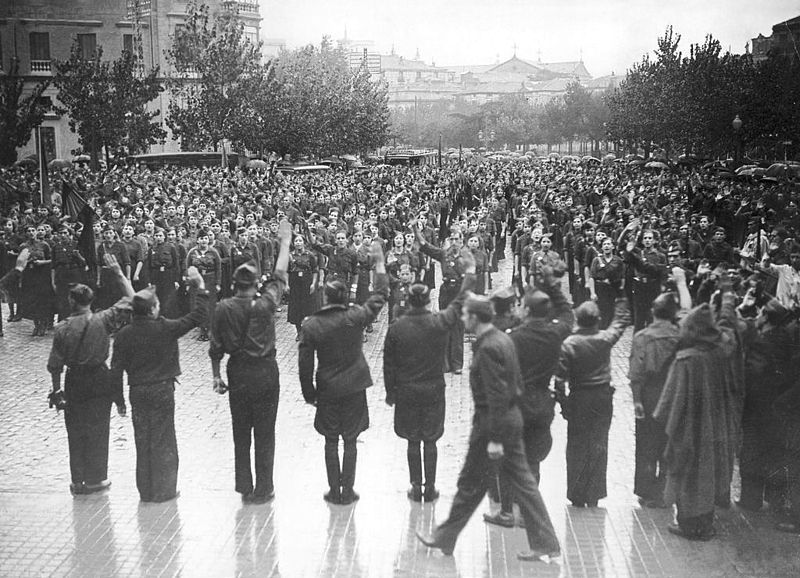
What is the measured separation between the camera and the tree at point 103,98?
39.3 metres

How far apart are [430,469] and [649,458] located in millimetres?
1775

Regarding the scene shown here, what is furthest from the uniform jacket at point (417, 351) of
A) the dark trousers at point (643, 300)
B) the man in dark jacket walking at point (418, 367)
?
the dark trousers at point (643, 300)

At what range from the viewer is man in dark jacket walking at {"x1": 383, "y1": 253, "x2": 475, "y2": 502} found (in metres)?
7.43

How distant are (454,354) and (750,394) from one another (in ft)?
17.3

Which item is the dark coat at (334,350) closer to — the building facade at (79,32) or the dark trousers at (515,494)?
the dark trousers at (515,494)

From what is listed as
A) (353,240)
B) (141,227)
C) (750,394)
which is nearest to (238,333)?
(750,394)

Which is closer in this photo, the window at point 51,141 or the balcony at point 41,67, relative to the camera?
the balcony at point 41,67

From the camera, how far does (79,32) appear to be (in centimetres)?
4303

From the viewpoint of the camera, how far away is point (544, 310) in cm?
703

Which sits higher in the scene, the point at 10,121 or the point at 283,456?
the point at 10,121

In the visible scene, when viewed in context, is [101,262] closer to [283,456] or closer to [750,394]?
[283,456]

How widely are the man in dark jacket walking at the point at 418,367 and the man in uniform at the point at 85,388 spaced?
2.36 m

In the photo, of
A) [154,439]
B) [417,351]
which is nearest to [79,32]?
[154,439]

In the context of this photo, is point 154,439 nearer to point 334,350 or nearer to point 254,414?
point 254,414
